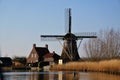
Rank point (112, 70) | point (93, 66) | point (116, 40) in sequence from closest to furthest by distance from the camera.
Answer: point (112, 70) < point (93, 66) < point (116, 40)

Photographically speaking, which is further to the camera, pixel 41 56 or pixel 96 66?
pixel 41 56

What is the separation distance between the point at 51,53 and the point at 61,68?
18.7 meters

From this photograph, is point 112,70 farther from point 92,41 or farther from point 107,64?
point 92,41

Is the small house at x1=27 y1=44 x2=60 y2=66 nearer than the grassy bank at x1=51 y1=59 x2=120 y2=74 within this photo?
No

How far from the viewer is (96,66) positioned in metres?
33.6

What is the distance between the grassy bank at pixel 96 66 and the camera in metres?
27.5

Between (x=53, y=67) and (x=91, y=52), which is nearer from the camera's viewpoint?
(x=53, y=67)

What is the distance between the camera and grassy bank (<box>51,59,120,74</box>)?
90.1ft

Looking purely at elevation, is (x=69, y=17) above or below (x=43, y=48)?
above

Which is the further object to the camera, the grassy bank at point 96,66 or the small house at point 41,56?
the small house at point 41,56

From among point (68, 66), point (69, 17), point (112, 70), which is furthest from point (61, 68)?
point (112, 70)

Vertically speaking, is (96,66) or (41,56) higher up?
(96,66)

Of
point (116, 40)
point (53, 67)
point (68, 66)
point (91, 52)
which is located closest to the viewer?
point (68, 66)

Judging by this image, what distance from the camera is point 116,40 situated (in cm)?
5078
